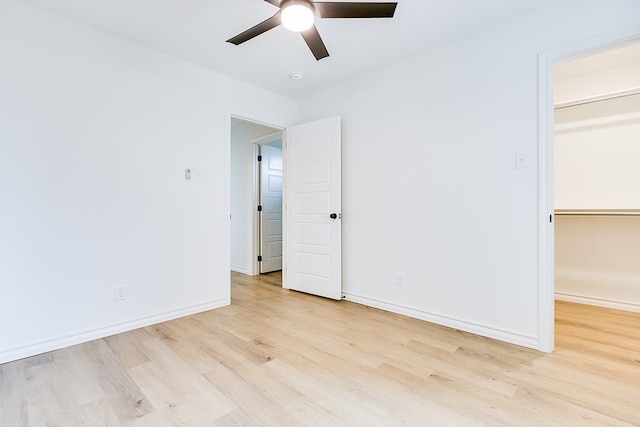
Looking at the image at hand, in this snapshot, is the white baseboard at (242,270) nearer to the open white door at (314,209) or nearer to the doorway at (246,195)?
the doorway at (246,195)

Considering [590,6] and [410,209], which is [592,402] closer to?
[410,209]

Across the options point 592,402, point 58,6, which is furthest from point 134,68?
point 592,402

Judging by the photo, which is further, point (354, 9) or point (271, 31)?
point (271, 31)

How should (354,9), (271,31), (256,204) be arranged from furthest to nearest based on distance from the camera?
(256,204), (271,31), (354,9)

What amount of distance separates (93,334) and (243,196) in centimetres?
282

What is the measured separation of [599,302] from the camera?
3047 mm

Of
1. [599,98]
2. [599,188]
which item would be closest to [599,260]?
[599,188]

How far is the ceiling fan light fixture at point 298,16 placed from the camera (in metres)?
1.75

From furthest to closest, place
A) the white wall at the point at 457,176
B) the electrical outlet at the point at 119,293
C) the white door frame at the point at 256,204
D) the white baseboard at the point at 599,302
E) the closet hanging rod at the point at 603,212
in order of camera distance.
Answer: the white door frame at the point at 256,204 < the white baseboard at the point at 599,302 < the closet hanging rod at the point at 603,212 < the electrical outlet at the point at 119,293 < the white wall at the point at 457,176

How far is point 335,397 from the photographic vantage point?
1595mm

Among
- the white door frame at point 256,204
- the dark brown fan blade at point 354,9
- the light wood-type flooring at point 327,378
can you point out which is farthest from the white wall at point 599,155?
the white door frame at point 256,204

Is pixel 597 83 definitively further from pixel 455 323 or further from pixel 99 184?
pixel 99 184

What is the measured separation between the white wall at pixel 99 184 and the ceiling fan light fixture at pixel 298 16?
5.12ft

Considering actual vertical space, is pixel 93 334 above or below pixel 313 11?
below
